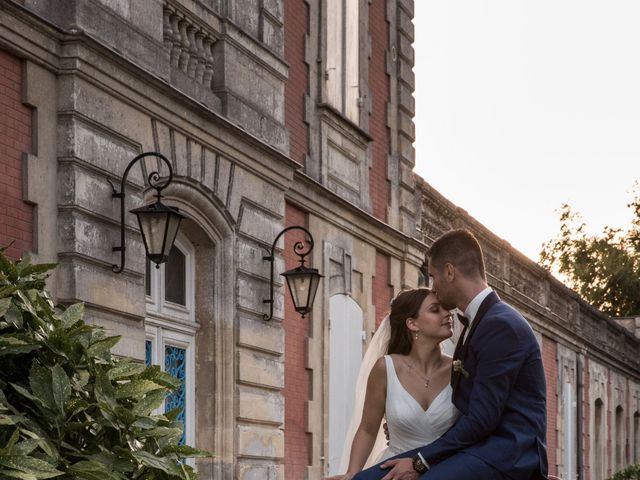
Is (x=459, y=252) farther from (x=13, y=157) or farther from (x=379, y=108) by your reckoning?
(x=379, y=108)

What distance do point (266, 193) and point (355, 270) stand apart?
11.5 ft

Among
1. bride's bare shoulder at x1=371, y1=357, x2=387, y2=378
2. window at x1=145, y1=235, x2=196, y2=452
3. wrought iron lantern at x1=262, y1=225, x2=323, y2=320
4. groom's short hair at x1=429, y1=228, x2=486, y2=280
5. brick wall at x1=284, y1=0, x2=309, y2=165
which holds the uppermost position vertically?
brick wall at x1=284, y1=0, x2=309, y2=165

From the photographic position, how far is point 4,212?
9.47 metres

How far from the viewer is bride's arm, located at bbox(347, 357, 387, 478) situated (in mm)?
6578

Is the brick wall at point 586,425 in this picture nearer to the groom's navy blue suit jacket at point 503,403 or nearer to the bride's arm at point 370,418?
the bride's arm at point 370,418

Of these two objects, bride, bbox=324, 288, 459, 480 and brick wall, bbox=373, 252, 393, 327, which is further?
brick wall, bbox=373, 252, 393, 327

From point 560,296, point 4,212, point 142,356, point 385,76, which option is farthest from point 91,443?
point 560,296

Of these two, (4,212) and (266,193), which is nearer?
(4,212)

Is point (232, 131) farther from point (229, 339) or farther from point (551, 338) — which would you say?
point (551, 338)

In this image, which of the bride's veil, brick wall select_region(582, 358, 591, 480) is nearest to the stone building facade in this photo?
the bride's veil

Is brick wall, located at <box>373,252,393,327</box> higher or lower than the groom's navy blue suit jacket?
higher

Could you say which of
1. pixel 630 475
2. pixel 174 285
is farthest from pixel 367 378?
pixel 630 475

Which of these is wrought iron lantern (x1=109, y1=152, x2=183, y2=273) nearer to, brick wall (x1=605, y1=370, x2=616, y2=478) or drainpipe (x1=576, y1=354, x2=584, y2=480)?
drainpipe (x1=576, y1=354, x2=584, y2=480)

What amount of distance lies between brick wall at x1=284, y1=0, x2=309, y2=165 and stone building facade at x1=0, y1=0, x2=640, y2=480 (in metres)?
0.03
